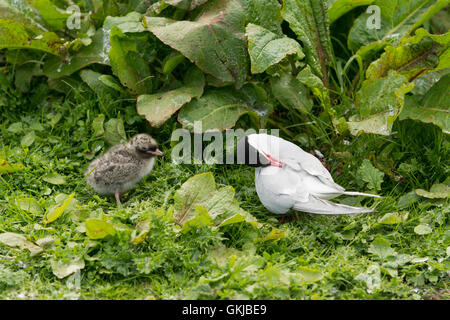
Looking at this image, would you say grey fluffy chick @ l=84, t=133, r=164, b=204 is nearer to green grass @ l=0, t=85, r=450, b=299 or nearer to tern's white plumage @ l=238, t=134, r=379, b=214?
green grass @ l=0, t=85, r=450, b=299

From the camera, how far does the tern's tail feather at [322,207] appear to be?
12.2 feet

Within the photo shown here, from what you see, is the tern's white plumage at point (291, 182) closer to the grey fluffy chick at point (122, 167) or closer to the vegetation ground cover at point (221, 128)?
the vegetation ground cover at point (221, 128)

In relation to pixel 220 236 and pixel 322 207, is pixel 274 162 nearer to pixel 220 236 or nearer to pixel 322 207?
pixel 322 207

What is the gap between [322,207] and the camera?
3.76 meters

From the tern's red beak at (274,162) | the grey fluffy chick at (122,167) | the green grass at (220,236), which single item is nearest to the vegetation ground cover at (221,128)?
the green grass at (220,236)

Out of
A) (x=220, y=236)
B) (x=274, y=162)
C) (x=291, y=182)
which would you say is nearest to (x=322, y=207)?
(x=291, y=182)

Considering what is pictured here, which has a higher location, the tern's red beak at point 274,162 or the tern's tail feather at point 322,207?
the tern's red beak at point 274,162

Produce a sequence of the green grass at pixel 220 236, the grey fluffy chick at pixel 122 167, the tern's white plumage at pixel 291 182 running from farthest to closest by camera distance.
Result: the grey fluffy chick at pixel 122 167
the tern's white plumage at pixel 291 182
the green grass at pixel 220 236

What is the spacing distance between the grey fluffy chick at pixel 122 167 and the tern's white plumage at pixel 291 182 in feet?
2.52

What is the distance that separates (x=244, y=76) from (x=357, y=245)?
1.65 m

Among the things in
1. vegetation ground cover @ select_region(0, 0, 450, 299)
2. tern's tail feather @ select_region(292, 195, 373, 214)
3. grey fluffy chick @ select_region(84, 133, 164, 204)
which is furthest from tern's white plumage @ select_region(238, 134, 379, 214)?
grey fluffy chick @ select_region(84, 133, 164, 204)

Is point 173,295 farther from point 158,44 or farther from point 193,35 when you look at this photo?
point 158,44

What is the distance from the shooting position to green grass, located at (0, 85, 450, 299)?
3295mm
